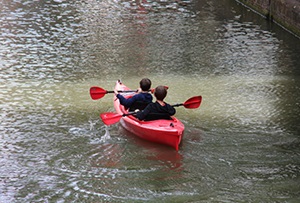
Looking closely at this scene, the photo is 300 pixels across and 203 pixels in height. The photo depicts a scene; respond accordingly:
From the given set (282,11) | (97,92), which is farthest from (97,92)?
(282,11)

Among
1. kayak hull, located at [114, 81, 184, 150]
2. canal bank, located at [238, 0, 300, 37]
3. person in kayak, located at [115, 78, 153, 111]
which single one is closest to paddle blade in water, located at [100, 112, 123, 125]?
kayak hull, located at [114, 81, 184, 150]

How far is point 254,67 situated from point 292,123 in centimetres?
312

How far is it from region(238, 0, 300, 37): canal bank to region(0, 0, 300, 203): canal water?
9.4 inches

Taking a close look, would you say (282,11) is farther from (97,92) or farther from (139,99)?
(139,99)

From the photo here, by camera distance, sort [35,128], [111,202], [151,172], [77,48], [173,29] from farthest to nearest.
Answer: [173,29]
[77,48]
[35,128]
[151,172]
[111,202]

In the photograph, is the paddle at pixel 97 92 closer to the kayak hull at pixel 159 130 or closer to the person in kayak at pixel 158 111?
the kayak hull at pixel 159 130

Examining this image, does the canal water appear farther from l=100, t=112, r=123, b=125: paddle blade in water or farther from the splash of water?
l=100, t=112, r=123, b=125: paddle blade in water

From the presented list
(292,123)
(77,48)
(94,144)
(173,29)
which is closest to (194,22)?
(173,29)

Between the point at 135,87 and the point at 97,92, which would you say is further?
the point at 135,87

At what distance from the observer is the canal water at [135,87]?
6516 mm

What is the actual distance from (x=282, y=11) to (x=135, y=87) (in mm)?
6137

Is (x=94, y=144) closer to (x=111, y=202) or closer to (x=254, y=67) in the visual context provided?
(x=111, y=202)

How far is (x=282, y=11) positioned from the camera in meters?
14.9

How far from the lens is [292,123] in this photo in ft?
28.0
